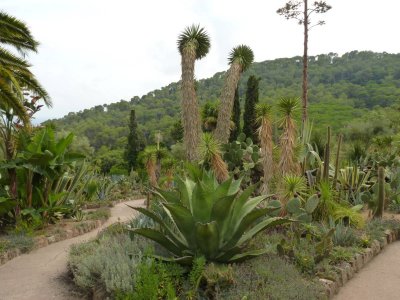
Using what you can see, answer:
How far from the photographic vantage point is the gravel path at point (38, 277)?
4.54 m

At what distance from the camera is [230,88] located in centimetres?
1147

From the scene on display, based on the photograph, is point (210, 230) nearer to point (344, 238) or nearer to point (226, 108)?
point (344, 238)

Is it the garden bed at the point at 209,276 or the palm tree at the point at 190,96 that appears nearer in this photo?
the garden bed at the point at 209,276

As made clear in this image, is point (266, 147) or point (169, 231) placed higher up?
point (266, 147)

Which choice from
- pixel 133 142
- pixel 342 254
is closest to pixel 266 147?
pixel 342 254

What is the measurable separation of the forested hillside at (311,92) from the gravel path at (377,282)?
32992 millimetres

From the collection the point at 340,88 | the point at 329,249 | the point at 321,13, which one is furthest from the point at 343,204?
the point at 340,88

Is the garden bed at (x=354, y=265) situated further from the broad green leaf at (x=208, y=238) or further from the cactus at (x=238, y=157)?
the cactus at (x=238, y=157)

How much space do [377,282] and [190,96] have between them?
698 cm

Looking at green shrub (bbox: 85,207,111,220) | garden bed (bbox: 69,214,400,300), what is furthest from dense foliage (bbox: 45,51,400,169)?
garden bed (bbox: 69,214,400,300)

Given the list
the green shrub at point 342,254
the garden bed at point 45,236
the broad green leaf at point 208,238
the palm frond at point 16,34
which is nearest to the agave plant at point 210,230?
the broad green leaf at point 208,238

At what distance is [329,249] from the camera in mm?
5043

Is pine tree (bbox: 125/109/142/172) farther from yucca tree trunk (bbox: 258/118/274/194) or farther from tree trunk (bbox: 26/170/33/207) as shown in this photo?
yucca tree trunk (bbox: 258/118/274/194)

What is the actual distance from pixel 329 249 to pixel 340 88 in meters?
47.6
